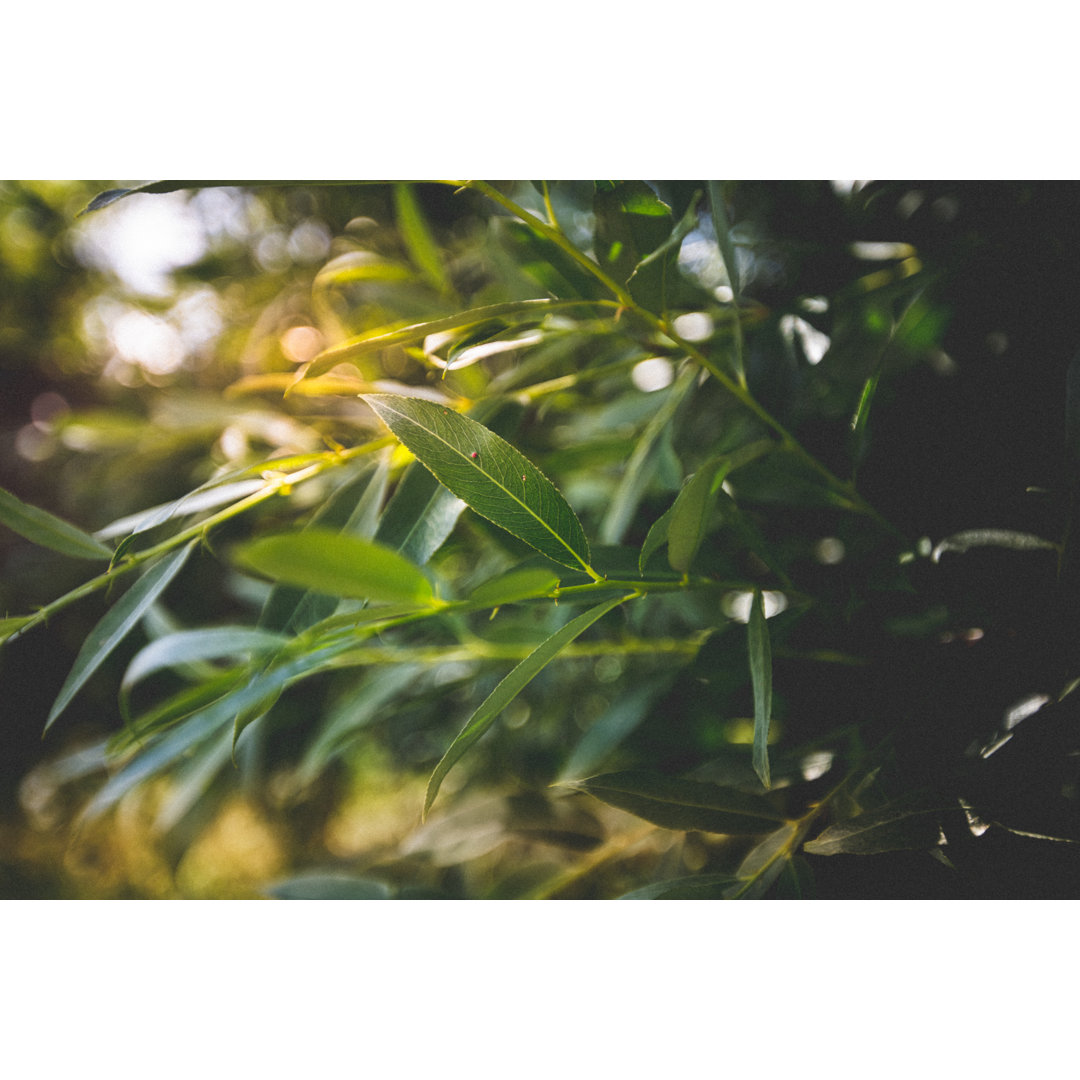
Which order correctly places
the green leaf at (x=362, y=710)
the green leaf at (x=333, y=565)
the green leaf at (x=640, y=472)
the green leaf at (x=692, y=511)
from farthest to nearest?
1. the green leaf at (x=362, y=710)
2. the green leaf at (x=640, y=472)
3. the green leaf at (x=692, y=511)
4. the green leaf at (x=333, y=565)

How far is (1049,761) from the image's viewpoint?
326 millimetres

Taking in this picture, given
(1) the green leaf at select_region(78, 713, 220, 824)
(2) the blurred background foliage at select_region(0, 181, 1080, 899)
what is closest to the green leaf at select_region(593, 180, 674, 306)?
(2) the blurred background foliage at select_region(0, 181, 1080, 899)

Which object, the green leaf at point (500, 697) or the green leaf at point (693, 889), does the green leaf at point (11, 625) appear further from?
the green leaf at point (693, 889)

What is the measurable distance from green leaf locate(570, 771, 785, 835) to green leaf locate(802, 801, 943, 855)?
38mm

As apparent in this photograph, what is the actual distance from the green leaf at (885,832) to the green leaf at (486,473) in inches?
6.6

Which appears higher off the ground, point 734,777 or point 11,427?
point 11,427

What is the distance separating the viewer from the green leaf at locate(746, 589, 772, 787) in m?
0.29

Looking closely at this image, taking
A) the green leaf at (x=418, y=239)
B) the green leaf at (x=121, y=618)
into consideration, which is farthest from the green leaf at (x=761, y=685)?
the green leaf at (x=418, y=239)

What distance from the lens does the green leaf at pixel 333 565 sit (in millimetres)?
170

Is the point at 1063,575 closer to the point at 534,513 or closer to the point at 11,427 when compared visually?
the point at 534,513

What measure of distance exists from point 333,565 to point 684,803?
9.1 inches

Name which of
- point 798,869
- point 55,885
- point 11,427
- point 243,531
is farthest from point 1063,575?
point 55,885

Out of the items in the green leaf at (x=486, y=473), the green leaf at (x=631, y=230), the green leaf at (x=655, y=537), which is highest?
the green leaf at (x=631, y=230)

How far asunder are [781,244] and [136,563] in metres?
0.43
